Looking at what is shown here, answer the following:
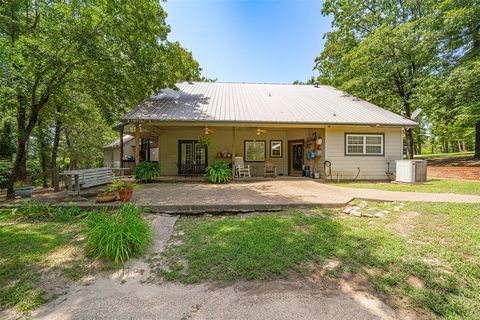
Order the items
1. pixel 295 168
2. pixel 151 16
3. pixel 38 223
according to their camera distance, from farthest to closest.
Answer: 1. pixel 295 168
2. pixel 151 16
3. pixel 38 223

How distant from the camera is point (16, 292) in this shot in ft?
8.19

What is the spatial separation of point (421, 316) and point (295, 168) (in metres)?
10.4

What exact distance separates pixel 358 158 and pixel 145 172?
9587 mm

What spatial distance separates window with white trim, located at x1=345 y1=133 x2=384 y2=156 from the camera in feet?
34.1

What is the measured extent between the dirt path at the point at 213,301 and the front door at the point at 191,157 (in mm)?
9467

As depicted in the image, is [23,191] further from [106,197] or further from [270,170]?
[270,170]

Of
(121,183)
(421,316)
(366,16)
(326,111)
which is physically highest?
(366,16)

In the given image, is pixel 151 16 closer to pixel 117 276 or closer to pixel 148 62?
pixel 148 62

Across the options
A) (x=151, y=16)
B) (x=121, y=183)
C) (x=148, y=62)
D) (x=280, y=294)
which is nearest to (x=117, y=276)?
(x=280, y=294)

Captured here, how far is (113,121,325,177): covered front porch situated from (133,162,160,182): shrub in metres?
2.52

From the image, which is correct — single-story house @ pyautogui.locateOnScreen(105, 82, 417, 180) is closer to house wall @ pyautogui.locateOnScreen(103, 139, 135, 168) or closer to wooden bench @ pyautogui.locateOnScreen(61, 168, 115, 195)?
wooden bench @ pyautogui.locateOnScreen(61, 168, 115, 195)

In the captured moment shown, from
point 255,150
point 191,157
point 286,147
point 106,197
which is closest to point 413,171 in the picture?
point 286,147

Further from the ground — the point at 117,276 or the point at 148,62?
the point at 148,62

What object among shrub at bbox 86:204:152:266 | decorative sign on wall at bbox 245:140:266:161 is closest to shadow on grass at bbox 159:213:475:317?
shrub at bbox 86:204:152:266
